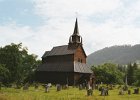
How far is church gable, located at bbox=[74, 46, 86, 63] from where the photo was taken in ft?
255

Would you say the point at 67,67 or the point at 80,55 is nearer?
the point at 67,67

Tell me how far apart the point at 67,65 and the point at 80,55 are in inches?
213

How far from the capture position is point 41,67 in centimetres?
8431

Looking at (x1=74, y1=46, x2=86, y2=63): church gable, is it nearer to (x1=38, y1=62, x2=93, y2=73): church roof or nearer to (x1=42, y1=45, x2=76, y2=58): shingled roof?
(x1=42, y1=45, x2=76, y2=58): shingled roof

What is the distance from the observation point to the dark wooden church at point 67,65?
241ft

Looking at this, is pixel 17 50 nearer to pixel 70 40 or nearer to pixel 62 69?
pixel 62 69

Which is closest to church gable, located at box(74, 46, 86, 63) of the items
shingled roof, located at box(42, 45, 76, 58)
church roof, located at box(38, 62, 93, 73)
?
shingled roof, located at box(42, 45, 76, 58)

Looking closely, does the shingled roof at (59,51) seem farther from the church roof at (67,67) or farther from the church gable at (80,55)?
the church roof at (67,67)

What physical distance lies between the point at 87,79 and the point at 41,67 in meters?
16.7

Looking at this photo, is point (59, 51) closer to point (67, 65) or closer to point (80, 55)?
point (80, 55)

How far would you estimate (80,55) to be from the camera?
261 ft

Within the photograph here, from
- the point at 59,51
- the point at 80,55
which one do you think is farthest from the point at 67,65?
the point at 59,51

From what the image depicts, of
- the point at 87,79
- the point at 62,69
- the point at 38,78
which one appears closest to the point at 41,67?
the point at 38,78

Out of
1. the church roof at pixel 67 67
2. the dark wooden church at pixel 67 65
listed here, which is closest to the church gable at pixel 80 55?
the dark wooden church at pixel 67 65
